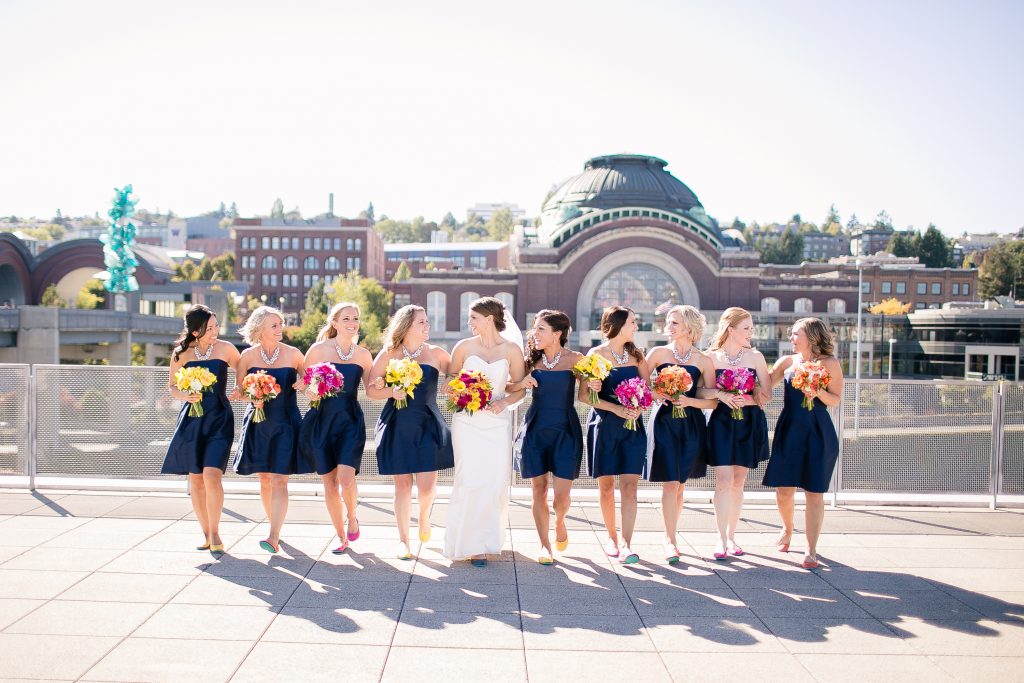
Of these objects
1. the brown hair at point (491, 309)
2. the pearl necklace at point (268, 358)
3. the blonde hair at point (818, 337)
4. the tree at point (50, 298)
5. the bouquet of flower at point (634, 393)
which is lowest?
the bouquet of flower at point (634, 393)

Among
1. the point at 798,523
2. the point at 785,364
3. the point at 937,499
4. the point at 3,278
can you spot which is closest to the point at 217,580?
the point at 785,364

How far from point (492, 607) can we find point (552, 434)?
1672mm

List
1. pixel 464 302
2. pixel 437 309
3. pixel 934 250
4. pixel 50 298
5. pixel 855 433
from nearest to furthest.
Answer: pixel 855 433, pixel 50 298, pixel 464 302, pixel 437 309, pixel 934 250

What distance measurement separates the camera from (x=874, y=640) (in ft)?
17.3

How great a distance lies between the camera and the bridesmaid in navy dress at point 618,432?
7.02 metres

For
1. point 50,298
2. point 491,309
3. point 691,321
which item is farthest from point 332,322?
point 50,298

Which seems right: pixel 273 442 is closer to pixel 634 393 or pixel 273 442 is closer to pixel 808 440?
pixel 634 393

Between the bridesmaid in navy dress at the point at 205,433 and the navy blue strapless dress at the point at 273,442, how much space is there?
171 mm

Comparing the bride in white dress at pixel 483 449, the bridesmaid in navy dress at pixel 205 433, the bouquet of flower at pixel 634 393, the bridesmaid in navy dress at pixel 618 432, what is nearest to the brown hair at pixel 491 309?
the bride in white dress at pixel 483 449

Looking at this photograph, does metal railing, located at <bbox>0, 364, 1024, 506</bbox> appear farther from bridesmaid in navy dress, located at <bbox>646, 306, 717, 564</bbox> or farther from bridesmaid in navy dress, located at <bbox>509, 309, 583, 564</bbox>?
bridesmaid in navy dress, located at <bbox>509, 309, 583, 564</bbox>

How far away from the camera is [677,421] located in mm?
7238

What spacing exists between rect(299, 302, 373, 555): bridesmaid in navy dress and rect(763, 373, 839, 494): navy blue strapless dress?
3.49 meters

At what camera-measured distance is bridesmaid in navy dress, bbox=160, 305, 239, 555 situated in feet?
23.0

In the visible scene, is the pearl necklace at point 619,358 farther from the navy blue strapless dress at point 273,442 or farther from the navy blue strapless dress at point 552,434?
the navy blue strapless dress at point 273,442
